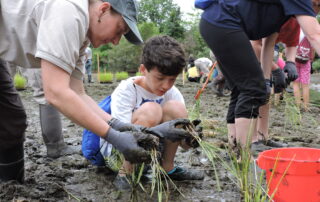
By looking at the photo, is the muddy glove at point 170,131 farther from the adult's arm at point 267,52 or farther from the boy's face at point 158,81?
the adult's arm at point 267,52

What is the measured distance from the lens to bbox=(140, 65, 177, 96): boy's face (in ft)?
7.24

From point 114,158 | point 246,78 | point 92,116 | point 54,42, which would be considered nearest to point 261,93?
point 246,78

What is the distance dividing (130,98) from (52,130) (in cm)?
93

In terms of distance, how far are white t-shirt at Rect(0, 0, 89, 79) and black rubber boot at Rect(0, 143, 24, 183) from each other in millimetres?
661

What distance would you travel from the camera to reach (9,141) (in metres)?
2.16

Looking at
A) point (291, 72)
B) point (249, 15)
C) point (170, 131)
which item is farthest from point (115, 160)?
point (291, 72)

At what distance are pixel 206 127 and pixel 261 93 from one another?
122cm

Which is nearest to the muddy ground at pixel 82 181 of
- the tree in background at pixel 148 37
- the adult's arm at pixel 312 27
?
the adult's arm at pixel 312 27

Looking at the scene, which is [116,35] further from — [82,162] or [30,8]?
[82,162]

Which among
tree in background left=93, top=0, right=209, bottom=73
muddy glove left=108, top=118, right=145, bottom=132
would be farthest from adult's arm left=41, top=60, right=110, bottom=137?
tree in background left=93, top=0, right=209, bottom=73

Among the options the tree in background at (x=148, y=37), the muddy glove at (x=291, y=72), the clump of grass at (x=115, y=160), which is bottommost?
the tree in background at (x=148, y=37)

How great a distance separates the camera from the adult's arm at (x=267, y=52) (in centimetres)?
288

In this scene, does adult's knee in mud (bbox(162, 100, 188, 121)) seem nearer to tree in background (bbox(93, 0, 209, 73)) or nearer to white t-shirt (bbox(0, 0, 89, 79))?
white t-shirt (bbox(0, 0, 89, 79))

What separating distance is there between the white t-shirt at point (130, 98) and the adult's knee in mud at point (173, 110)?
0.37 feet
